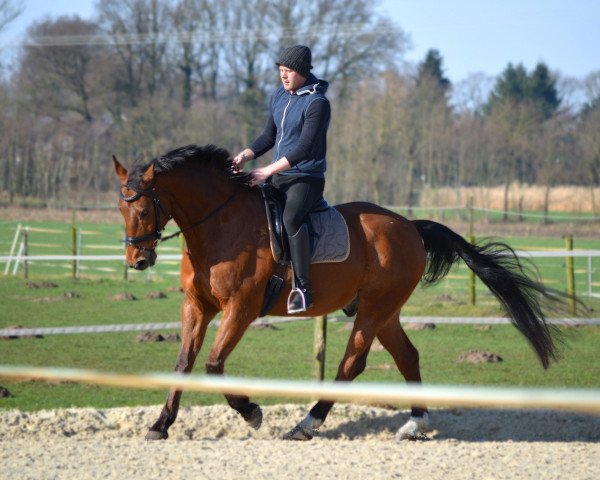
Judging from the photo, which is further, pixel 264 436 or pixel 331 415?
pixel 331 415

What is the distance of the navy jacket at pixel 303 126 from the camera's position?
667 centimetres

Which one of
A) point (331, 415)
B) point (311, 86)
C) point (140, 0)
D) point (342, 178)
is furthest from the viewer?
point (140, 0)

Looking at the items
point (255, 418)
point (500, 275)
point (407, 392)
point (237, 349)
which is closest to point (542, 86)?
point (237, 349)

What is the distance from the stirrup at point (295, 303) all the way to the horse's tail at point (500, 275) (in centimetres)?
161

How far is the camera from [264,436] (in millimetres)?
7188

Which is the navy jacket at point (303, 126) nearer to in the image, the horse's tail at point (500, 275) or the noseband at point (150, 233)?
the noseband at point (150, 233)

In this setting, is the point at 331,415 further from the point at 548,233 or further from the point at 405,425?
the point at 548,233

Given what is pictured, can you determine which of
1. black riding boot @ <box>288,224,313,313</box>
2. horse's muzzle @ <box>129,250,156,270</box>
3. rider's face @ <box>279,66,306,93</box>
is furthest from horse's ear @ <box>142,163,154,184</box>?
rider's face @ <box>279,66,306,93</box>

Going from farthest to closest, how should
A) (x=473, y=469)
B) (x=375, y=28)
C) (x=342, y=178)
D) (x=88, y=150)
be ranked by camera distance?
(x=375, y=28), (x=88, y=150), (x=342, y=178), (x=473, y=469)

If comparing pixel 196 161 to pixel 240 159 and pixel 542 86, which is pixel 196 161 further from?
pixel 542 86

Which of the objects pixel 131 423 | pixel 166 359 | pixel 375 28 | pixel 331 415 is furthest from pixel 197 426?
pixel 375 28

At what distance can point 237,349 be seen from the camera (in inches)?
477

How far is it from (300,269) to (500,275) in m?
2.06

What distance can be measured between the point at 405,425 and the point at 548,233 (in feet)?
88.9
